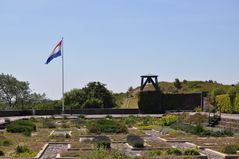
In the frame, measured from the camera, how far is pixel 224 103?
42.5 metres

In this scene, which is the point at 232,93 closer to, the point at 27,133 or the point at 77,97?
the point at 27,133

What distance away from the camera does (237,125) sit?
29.7 meters

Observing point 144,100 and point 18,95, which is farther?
point 18,95

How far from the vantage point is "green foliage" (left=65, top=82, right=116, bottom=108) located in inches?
2240

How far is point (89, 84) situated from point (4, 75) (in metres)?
13.8

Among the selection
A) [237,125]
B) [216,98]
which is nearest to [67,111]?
[216,98]

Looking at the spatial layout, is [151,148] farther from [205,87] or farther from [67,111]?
[205,87]

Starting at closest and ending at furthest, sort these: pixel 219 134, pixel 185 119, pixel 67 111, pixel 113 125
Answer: pixel 219 134 → pixel 113 125 → pixel 185 119 → pixel 67 111

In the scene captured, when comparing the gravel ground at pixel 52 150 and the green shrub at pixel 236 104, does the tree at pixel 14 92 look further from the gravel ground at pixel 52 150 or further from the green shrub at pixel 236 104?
the gravel ground at pixel 52 150

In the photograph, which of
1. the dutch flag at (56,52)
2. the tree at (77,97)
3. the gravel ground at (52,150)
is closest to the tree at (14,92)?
the tree at (77,97)

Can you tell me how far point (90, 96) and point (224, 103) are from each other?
19745 mm

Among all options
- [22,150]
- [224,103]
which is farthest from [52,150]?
[224,103]

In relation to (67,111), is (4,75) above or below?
above

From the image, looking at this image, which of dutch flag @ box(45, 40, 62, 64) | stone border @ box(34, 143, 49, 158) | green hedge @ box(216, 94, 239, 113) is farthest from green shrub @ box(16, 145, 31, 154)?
dutch flag @ box(45, 40, 62, 64)
